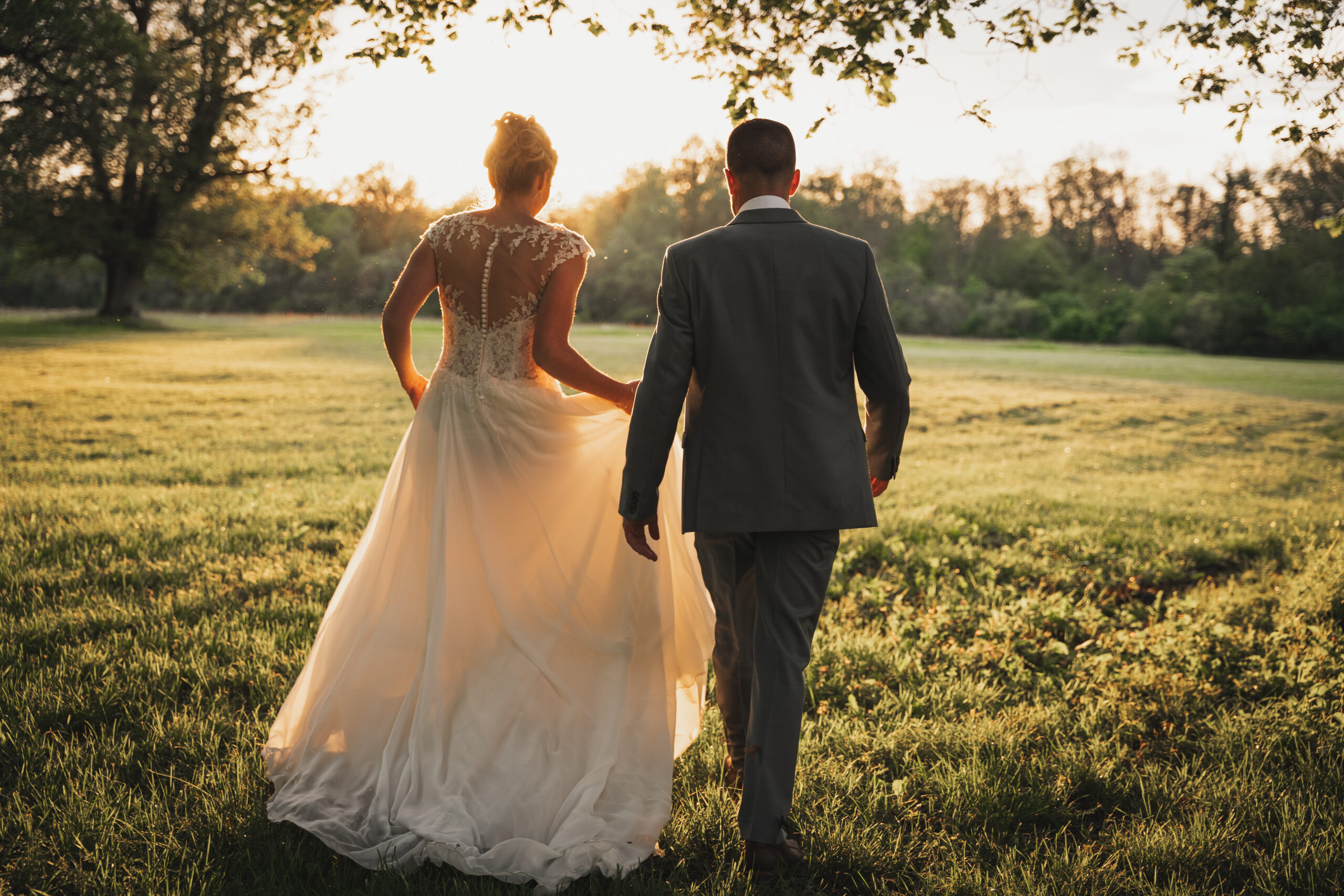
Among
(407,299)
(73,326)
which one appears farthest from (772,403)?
(73,326)

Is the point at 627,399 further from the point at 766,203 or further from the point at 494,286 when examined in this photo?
the point at 766,203

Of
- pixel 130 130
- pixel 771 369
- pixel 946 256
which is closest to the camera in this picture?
pixel 771 369

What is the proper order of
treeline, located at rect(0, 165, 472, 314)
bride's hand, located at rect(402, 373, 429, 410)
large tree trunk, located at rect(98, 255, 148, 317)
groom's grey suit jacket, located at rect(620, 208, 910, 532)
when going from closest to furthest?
groom's grey suit jacket, located at rect(620, 208, 910, 532), bride's hand, located at rect(402, 373, 429, 410), large tree trunk, located at rect(98, 255, 148, 317), treeline, located at rect(0, 165, 472, 314)

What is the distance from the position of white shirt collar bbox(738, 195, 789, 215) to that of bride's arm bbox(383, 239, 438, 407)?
1368 millimetres

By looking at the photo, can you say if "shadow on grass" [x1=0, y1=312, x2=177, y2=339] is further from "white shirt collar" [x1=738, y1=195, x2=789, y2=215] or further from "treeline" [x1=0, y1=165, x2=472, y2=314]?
"white shirt collar" [x1=738, y1=195, x2=789, y2=215]

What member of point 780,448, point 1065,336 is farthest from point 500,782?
point 1065,336

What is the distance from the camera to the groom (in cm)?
273

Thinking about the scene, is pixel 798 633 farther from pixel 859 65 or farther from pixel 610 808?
pixel 859 65

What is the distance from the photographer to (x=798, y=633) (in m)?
2.81

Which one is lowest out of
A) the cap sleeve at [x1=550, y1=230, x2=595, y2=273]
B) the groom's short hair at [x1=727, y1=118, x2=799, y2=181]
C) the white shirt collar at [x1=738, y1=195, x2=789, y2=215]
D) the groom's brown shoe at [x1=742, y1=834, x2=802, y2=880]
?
the groom's brown shoe at [x1=742, y1=834, x2=802, y2=880]

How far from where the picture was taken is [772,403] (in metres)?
2.77

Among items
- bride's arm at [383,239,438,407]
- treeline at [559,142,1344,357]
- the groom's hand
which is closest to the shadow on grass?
treeline at [559,142,1344,357]

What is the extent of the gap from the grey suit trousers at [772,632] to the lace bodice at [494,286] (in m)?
1.17

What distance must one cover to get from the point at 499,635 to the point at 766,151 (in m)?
2.07
